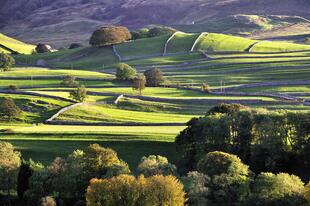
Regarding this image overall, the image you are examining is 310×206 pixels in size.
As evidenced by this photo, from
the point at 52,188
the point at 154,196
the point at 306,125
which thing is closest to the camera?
the point at 154,196

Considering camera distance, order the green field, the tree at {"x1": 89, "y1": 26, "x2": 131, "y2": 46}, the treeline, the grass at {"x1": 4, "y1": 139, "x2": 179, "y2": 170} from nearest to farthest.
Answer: the treeline → the grass at {"x1": 4, "y1": 139, "x2": 179, "y2": 170} → the green field → the tree at {"x1": 89, "y1": 26, "x2": 131, "y2": 46}

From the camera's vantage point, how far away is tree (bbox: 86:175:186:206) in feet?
161

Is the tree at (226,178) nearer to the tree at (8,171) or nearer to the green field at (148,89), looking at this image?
the green field at (148,89)

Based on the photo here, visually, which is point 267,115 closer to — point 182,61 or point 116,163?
point 116,163

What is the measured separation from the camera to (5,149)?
211 ft

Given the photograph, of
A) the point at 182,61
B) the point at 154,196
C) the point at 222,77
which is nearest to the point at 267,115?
the point at 154,196

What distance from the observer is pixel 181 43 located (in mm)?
188125

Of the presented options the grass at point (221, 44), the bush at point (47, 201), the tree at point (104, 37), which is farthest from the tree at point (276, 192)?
the tree at point (104, 37)

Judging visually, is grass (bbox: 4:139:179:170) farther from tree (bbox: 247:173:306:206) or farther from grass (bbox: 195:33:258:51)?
grass (bbox: 195:33:258:51)

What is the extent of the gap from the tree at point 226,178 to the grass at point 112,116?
105 ft

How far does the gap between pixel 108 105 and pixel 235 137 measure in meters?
37.3

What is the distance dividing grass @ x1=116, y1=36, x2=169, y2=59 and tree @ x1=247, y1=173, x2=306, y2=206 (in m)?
128

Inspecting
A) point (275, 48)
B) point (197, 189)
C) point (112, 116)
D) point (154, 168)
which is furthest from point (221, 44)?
point (197, 189)

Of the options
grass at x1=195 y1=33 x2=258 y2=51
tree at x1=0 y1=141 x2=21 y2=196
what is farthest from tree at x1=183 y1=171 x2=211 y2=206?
grass at x1=195 y1=33 x2=258 y2=51
